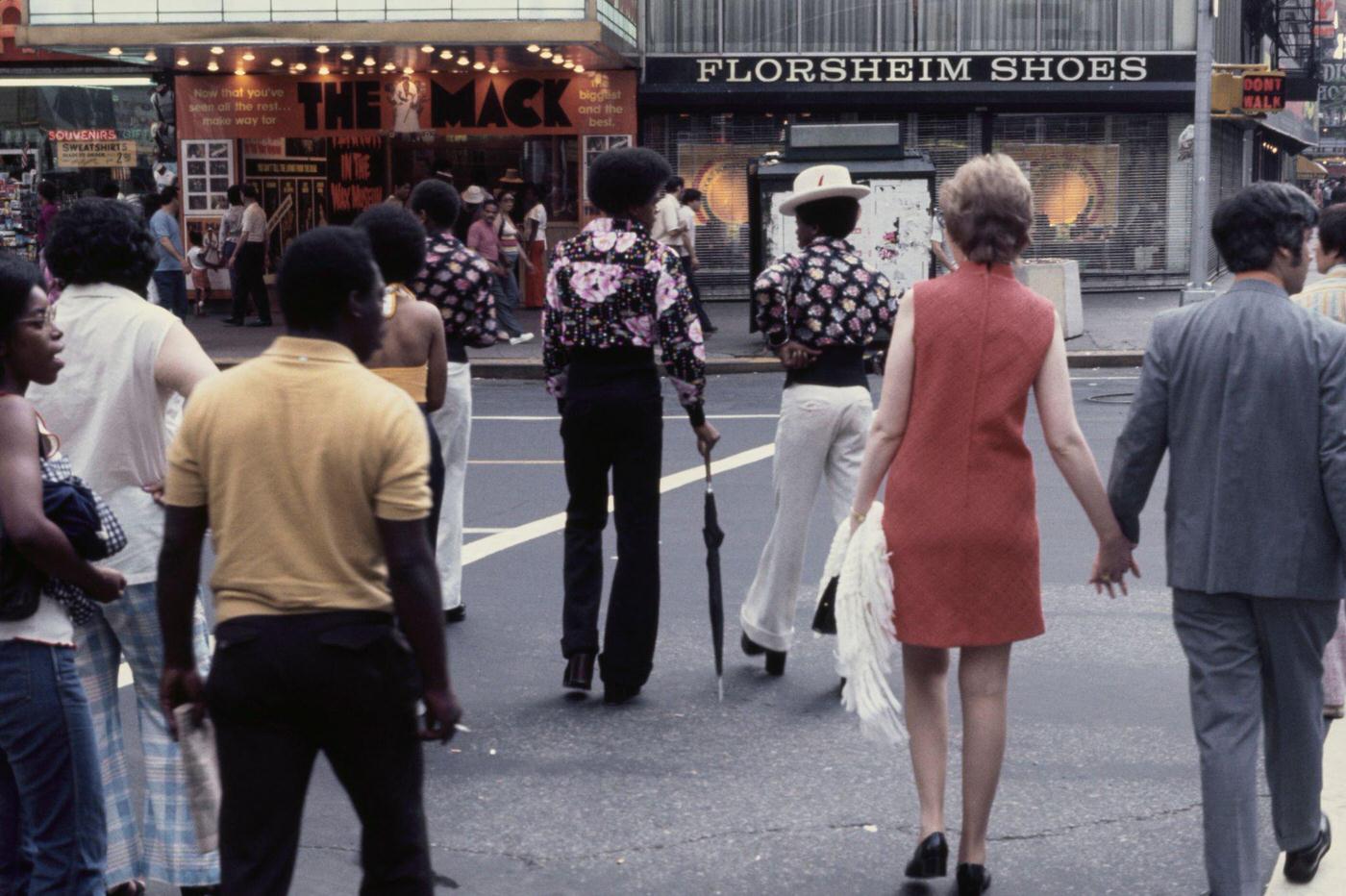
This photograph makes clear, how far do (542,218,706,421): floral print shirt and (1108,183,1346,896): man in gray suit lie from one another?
224cm

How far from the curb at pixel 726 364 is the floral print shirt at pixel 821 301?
12.6 m

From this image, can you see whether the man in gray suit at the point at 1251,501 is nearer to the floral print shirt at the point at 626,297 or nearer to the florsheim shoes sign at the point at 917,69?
the floral print shirt at the point at 626,297

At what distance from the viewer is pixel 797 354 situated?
6848mm

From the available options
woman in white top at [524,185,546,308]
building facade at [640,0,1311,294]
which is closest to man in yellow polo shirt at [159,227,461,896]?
woman in white top at [524,185,546,308]

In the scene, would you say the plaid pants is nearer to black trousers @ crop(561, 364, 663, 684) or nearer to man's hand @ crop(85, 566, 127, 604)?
man's hand @ crop(85, 566, 127, 604)

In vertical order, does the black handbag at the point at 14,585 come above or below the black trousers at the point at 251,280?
below

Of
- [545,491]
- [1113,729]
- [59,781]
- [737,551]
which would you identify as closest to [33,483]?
[59,781]

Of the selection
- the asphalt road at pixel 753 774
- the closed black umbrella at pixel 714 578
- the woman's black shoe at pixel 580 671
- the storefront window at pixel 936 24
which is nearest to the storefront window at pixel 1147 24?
the storefront window at pixel 936 24

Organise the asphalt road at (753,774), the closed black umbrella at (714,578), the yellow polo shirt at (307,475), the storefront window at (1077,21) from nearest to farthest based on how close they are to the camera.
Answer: the yellow polo shirt at (307,475) < the asphalt road at (753,774) < the closed black umbrella at (714,578) < the storefront window at (1077,21)

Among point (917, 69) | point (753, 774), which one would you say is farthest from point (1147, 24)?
point (753, 774)

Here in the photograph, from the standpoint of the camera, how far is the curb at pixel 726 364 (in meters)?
19.6

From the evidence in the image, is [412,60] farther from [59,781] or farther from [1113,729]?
[59,781]

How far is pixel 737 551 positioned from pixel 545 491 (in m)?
2.35

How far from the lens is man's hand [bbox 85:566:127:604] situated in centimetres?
397
